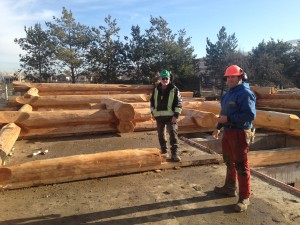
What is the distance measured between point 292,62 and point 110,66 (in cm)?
2521

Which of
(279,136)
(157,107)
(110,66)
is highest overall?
(110,66)

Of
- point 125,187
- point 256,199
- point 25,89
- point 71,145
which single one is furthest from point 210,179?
point 25,89

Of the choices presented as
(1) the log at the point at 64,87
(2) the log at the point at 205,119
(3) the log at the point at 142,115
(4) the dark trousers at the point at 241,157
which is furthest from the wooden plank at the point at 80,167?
(1) the log at the point at 64,87

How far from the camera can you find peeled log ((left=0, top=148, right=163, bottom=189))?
5.00 m

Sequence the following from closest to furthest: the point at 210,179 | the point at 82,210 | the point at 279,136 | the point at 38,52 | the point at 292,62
Result: the point at 82,210 < the point at 210,179 < the point at 279,136 < the point at 38,52 < the point at 292,62

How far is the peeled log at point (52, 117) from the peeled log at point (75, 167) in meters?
3.51

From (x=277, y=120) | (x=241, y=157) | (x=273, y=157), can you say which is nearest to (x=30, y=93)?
(x=277, y=120)

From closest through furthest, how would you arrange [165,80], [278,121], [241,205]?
1. [241,205]
2. [165,80]
3. [278,121]

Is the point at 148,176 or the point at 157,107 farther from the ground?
the point at 157,107

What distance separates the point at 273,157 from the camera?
290 inches

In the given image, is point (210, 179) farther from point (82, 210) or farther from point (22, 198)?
point (22, 198)

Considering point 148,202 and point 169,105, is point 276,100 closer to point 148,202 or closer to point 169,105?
point 169,105

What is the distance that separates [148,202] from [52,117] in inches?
196

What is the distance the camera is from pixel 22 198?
4.70 m
